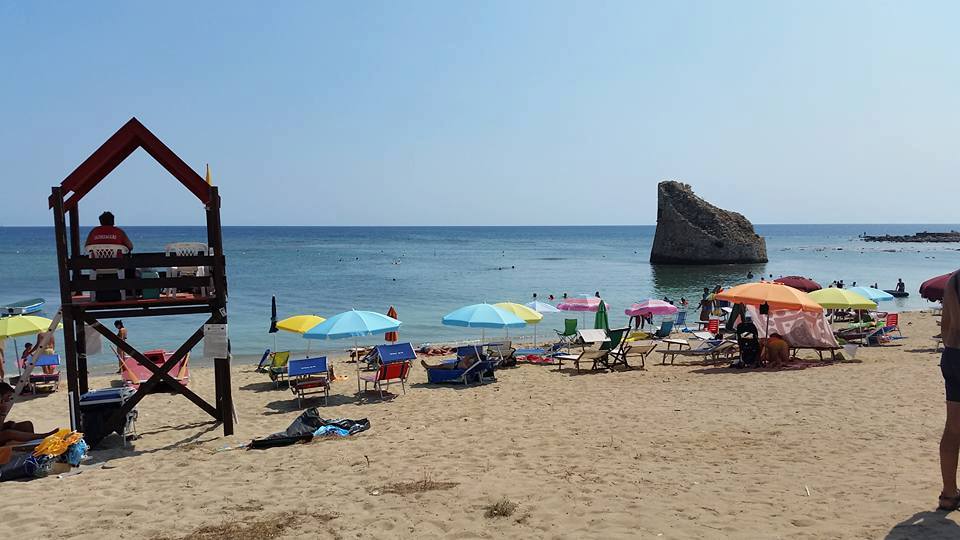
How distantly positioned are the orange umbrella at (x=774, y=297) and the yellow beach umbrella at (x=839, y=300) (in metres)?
3.07

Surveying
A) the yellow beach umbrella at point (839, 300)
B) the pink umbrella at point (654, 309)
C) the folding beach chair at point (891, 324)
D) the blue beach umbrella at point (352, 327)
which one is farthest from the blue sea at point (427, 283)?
the folding beach chair at point (891, 324)

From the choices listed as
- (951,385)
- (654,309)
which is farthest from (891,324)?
(951,385)

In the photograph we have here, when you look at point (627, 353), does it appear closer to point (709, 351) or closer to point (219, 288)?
point (709, 351)

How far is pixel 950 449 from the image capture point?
5051 mm

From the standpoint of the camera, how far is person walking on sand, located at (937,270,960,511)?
4906 millimetres

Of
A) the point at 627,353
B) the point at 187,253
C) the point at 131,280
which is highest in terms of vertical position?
the point at 187,253

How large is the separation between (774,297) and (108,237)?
11956 millimetres

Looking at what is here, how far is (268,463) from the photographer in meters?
7.63

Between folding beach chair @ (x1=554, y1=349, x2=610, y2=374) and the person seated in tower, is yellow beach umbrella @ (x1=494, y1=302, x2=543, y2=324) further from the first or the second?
the person seated in tower

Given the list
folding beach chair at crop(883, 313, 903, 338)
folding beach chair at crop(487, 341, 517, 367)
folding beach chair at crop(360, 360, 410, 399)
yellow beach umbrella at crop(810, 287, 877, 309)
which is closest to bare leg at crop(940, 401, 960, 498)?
folding beach chair at crop(360, 360, 410, 399)

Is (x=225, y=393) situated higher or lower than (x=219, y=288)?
lower

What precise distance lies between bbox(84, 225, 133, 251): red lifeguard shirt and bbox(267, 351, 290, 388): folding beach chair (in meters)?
4.89

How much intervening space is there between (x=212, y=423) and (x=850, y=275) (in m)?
52.7

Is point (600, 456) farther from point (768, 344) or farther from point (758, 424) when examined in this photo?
point (768, 344)
